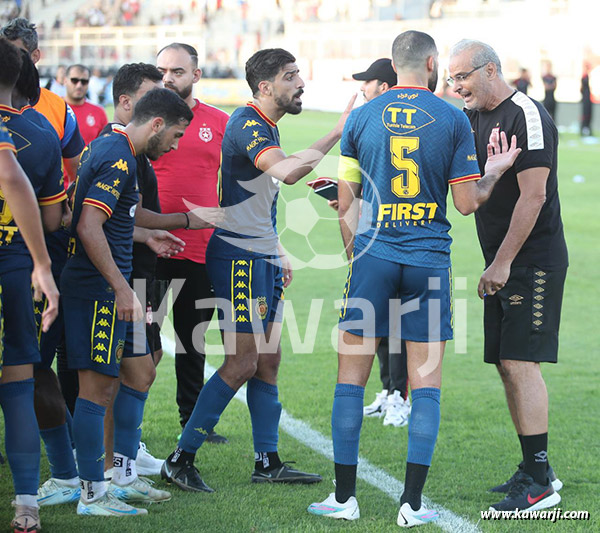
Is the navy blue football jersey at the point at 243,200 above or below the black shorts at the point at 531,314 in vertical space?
above

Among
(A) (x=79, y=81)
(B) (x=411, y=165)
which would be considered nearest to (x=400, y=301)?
(B) (x=411, y=165)

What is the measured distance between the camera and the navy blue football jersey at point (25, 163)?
11.7ft

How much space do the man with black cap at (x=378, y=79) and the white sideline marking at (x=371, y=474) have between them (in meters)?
2.07

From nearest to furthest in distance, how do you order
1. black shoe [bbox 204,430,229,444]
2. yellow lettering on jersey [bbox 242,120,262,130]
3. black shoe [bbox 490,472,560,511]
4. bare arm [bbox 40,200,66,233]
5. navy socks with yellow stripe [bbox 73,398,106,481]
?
bare arm [bbox 40,200,66,233] → navy socks with yellow stripe [bbox 73,398,106,481] → black shoe [bbox 490,472,560,511] → yellow lettering on jersey [bbox 242,120,262,130] → black shoe [bbox 204,430,229,444]

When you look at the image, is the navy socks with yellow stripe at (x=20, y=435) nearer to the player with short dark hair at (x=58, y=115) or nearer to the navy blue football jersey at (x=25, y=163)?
the navy blue football jersey at (x=25, y=163)

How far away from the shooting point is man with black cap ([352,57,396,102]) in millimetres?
5348

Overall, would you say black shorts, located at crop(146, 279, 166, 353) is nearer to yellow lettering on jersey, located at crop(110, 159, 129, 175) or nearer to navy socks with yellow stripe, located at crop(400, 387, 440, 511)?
yellow lettering on jersey, located at crop(110, 159, 129, 175)

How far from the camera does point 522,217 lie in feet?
14.1

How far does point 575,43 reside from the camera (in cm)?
3666

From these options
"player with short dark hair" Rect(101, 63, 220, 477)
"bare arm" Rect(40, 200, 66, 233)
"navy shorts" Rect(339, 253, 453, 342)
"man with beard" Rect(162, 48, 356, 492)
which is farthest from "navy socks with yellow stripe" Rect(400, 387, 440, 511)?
"bare arm" Rect(40, 200, 66, 233)

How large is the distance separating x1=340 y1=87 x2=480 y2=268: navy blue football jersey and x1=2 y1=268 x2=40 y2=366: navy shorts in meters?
1.53

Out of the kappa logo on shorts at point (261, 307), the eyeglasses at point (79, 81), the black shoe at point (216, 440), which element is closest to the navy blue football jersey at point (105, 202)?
the kappa logo on shorts at point (261, 307)

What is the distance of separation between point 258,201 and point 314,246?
8.09m

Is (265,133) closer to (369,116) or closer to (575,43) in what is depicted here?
(369,116)
